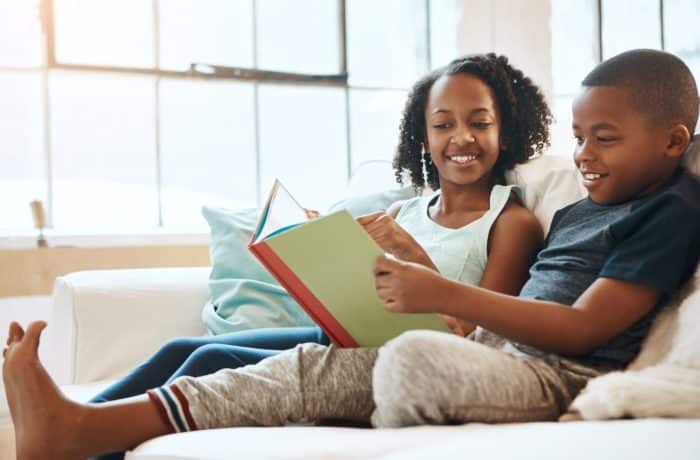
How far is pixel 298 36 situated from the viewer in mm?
2799

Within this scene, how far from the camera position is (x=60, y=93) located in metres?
2.49

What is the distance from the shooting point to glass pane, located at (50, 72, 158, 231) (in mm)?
2496

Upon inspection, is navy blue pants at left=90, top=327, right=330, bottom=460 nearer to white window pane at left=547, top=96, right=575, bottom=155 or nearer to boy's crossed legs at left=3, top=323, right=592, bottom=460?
boy's crossed legs at left=3, top=323, right=592, bottom=460

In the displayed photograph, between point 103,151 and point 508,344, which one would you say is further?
point 103,151

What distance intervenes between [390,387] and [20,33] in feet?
6.28

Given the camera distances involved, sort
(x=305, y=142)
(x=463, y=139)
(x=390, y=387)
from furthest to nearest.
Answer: (x=305, y=142) → (x=463, y=139) → (x=390, y=387)

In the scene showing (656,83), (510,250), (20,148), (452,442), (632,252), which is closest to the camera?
(452,442)

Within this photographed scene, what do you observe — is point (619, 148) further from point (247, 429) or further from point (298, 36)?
point (298, 36)

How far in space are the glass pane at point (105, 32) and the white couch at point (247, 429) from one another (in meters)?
1.00

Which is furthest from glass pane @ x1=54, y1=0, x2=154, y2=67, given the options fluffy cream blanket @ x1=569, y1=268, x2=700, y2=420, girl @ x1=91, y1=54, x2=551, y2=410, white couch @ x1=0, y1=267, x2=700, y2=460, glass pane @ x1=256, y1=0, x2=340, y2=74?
fluffy cream blanket @ x1=569, y1=268, x2=700, y2=420

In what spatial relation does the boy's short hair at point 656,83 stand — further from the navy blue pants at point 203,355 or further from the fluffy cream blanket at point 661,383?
the navy blue pants at point 203,355

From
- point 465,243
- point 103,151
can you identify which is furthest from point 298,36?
point 465,243

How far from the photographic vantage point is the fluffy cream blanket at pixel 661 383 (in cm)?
91

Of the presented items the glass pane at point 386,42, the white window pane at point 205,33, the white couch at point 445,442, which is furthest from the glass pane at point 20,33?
the white couch at point 445,442
